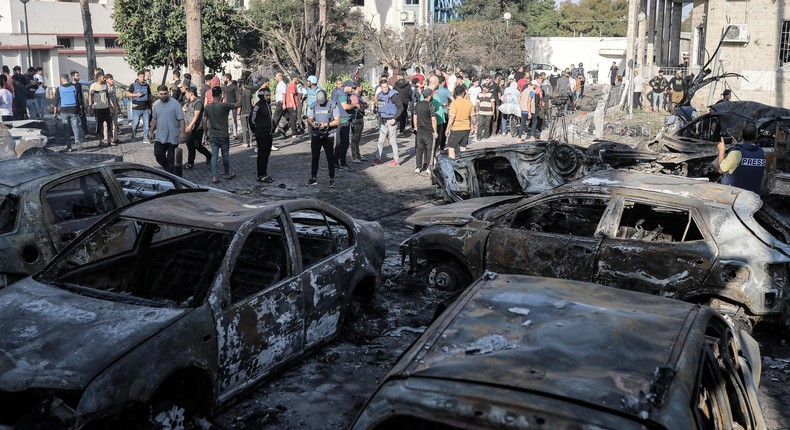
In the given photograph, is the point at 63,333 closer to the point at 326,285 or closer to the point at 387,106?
the point at 326,285

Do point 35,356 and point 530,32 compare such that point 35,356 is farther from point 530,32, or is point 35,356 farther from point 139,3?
point 530,32

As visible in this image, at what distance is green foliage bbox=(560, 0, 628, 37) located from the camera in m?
68.4

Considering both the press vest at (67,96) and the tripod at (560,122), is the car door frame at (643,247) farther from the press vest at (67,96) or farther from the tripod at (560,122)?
the press vest at (67,96)

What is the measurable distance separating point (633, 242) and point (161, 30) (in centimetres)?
2733

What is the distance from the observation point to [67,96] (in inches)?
685

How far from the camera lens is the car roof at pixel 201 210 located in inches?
219

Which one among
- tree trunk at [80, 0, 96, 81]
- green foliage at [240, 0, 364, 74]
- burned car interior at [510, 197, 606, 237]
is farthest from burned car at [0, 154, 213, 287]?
tree trunk at [80, 0, 96, 81]

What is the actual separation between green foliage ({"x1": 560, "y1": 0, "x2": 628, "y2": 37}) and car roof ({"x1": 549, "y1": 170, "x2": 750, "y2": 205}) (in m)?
62.8

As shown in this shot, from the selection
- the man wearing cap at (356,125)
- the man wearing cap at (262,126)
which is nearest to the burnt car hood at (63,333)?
the man wearing cap at (262,126)

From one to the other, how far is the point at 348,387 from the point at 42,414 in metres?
2.36

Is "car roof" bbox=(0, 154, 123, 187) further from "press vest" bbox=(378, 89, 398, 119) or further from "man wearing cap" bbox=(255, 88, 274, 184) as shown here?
"press vest" bbox=(378, 89, 398, 119)

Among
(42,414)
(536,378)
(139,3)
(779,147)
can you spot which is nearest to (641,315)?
(536,378)

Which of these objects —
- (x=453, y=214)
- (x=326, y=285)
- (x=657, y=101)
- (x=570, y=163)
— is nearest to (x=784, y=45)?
(x=657, y=101)

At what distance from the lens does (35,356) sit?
172 inches
